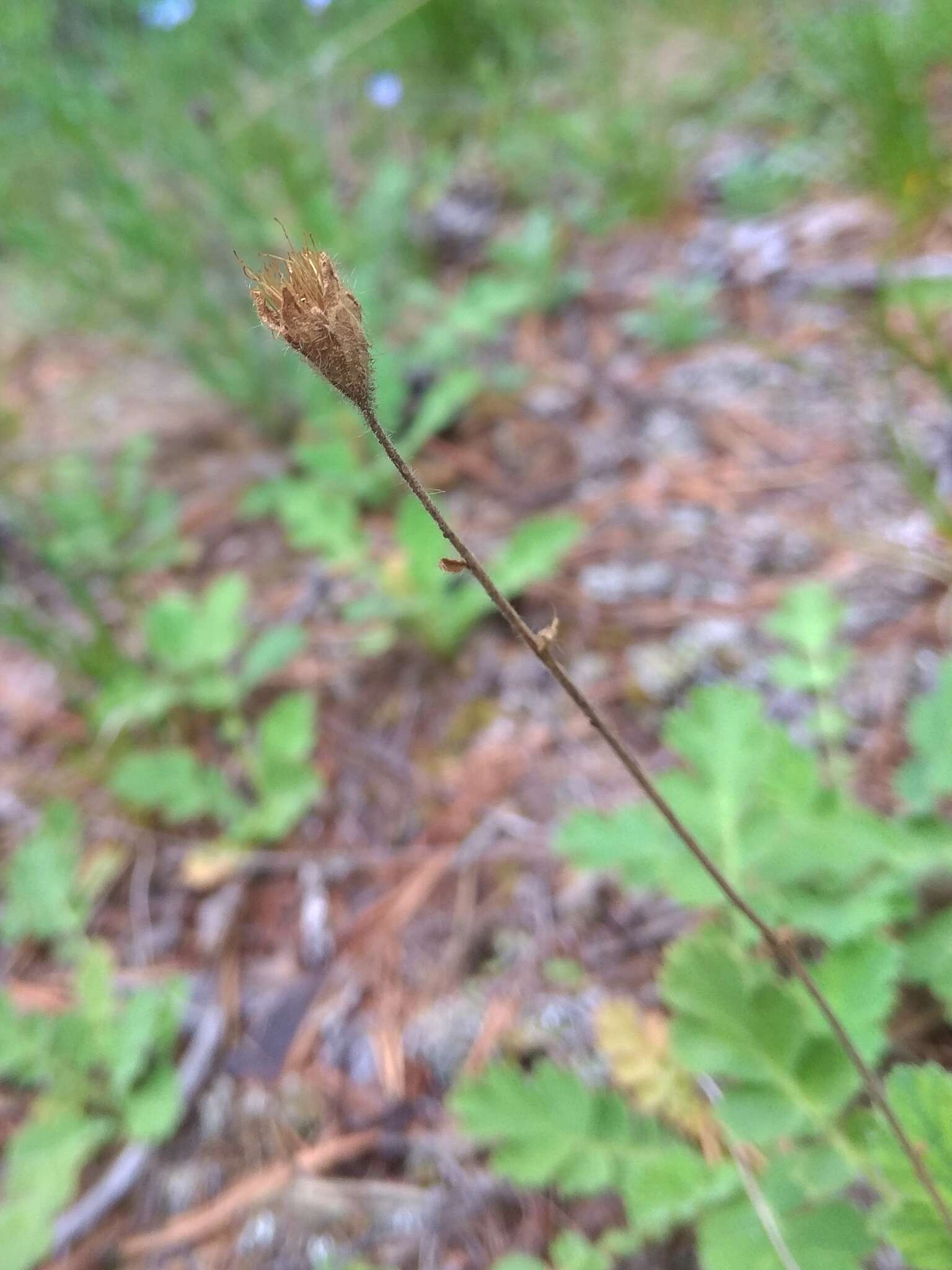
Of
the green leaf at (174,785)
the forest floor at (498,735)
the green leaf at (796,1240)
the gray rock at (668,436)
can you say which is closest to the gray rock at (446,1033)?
the forest floor at (498,735)

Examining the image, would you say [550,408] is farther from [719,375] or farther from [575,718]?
[575,718]

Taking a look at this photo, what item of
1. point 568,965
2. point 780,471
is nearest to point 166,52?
point 780,471

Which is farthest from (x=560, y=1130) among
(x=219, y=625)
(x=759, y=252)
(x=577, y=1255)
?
(x=759, y=252)

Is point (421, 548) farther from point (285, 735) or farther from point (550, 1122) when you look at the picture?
point (550, 1122)

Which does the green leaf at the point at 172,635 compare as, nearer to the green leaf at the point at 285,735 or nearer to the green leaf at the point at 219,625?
the green leaf at the point at 219,625

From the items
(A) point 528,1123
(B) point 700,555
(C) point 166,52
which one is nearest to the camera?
(A) point 528,1123

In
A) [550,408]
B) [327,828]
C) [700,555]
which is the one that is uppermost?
[550,408]

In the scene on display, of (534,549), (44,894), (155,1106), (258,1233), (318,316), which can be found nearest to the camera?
(318,316)
